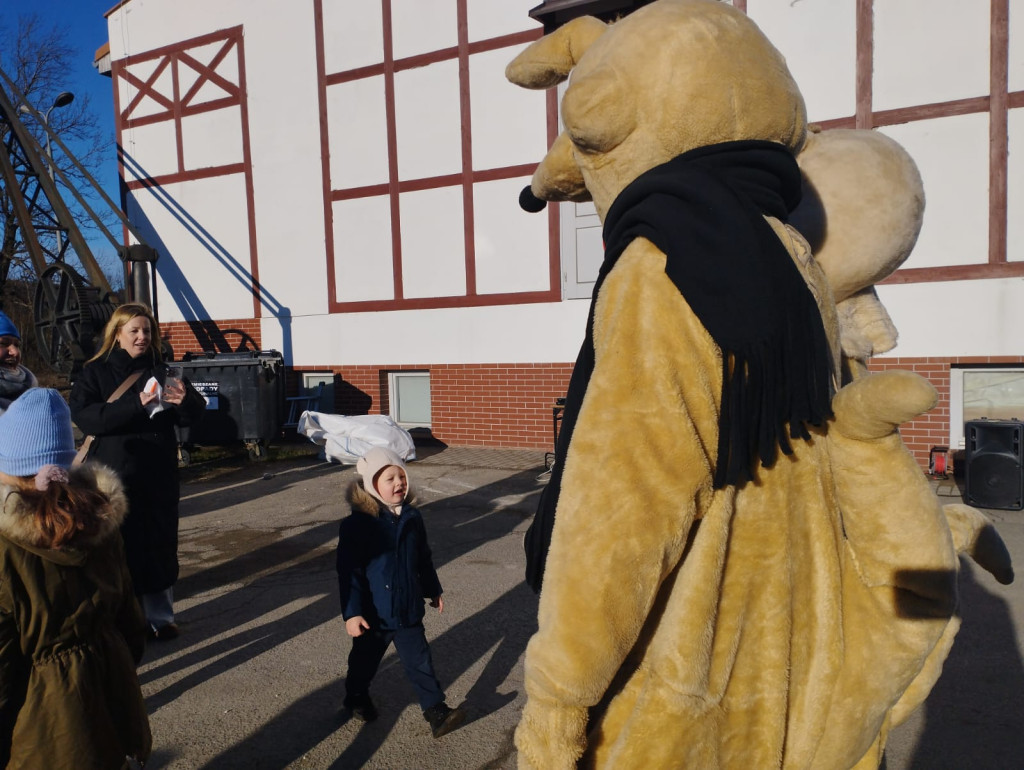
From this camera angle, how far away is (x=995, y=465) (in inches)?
270

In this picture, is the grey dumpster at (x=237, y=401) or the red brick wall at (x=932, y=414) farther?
the grey dumpster at (x=237, y=401)

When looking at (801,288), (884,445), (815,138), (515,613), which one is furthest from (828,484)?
(515,613)

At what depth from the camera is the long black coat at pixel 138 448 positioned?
3.90m

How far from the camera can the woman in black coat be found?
12.8 ft

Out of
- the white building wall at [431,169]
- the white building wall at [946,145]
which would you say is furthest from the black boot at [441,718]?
the white building wall at [431,169]

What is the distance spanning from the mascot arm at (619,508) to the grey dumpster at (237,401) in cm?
993

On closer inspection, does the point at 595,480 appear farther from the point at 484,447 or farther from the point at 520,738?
the point at 484,447

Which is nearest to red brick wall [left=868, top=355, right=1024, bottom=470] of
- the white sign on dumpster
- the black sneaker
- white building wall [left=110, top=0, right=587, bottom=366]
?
white building wall [left=110, top=0, right=587, bottom=366]

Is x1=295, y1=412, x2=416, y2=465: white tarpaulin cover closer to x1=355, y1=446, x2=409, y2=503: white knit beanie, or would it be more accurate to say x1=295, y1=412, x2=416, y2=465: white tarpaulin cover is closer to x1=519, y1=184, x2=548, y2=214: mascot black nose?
x1=355, y1=446, x2=409, y2=503: white knit beanie

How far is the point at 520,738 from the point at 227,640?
12.4 feet

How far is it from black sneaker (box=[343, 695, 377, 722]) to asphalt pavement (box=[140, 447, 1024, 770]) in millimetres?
48

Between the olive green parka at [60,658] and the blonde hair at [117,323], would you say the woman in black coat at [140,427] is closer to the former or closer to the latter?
the blonde hair at [117,323]

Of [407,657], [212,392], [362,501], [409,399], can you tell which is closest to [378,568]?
[362,501]

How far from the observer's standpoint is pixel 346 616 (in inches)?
127
